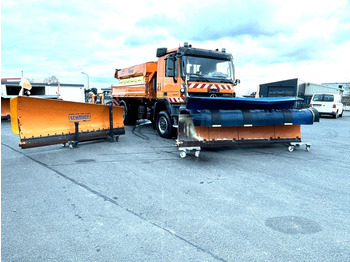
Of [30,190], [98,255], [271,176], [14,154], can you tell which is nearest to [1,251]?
[98,255]

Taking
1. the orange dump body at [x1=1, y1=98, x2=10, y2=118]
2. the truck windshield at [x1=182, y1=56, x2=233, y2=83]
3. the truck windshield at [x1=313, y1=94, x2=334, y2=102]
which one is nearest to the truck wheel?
the truck windshield at [x1=182, y1=56, x2=233, y2=83]

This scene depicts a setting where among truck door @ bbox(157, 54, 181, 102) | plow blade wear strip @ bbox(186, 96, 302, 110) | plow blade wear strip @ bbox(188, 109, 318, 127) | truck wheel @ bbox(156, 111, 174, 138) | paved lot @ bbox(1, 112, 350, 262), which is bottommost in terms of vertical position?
paved lot @ bbox(1, 112, 350, 262)

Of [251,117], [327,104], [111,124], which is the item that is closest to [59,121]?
[111,124]

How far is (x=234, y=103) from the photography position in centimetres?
639

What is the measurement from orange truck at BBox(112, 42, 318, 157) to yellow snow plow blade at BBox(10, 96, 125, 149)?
1.76 meters

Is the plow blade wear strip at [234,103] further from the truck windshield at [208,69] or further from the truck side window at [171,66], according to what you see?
the truck side window at [171,66]

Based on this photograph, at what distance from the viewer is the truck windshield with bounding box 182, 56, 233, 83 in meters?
8.22

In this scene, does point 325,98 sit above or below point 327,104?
above

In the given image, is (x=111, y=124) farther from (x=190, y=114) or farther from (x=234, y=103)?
(x=234, y=103)

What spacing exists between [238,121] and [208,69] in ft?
9.76

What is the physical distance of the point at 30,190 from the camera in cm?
414

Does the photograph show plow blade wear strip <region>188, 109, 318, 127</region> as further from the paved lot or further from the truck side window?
the truck side window

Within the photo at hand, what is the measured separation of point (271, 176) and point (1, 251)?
4168 millimetres

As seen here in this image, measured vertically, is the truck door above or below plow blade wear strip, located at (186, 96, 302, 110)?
above
